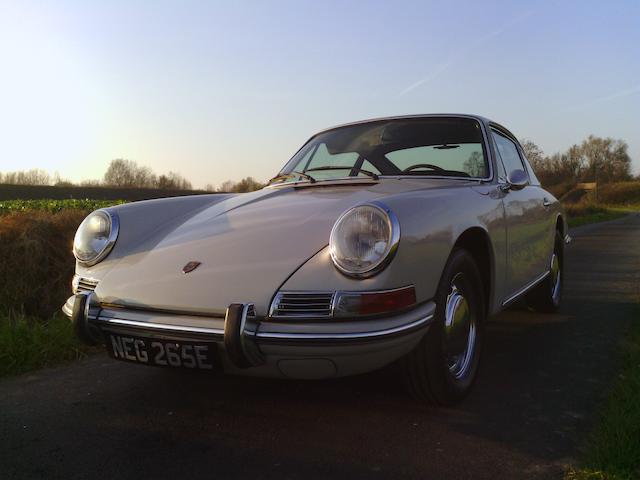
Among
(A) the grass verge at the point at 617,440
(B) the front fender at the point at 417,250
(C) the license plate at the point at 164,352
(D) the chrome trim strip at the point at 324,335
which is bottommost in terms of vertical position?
(A) the grass verge at the point at 617,440

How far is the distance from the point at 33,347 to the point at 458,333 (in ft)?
8.55

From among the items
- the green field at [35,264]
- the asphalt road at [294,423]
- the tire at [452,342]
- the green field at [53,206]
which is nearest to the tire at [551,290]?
the asphalt road at [294,423]

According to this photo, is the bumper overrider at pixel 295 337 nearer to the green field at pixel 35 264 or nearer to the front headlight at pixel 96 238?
the front headlight at pixel 96 238

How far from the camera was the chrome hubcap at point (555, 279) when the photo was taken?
14.5 ft

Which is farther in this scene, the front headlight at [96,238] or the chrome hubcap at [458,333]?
the front headlight at [96,238]

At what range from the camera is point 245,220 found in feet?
8.39

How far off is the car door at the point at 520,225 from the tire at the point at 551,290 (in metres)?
0.29

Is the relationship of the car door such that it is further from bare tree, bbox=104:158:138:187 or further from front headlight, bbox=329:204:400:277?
bare tree, bbox=104:158:138:187

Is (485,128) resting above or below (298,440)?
Answer: above

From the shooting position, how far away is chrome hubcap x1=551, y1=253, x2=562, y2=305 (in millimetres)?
4426

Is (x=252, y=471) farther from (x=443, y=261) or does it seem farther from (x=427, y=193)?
(x=427, y=193)

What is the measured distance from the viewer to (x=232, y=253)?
2.24 metres

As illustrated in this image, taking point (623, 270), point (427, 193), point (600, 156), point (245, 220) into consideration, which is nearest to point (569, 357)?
point (427, 193)

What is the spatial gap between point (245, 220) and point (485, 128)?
1.75 meters
